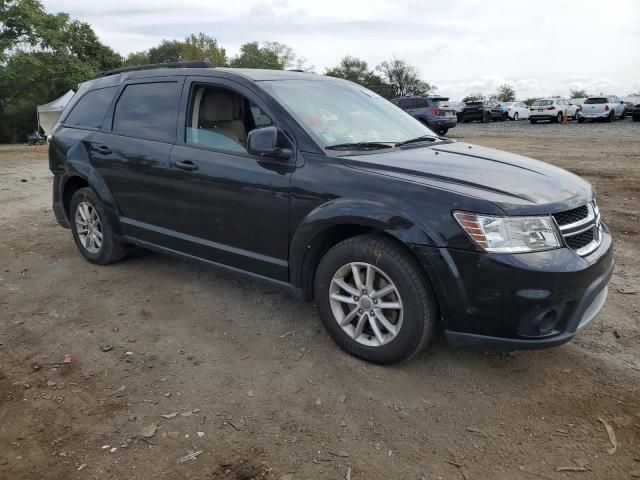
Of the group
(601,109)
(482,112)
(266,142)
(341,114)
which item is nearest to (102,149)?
(266,142)

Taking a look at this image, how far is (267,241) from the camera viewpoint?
3.65 meters

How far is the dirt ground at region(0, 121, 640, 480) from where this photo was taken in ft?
8.21

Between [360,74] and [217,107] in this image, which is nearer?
[217,107]

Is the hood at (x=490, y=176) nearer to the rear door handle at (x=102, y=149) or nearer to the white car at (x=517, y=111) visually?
the rear door handle at (x=102, y=149)

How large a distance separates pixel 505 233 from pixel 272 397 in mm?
1562

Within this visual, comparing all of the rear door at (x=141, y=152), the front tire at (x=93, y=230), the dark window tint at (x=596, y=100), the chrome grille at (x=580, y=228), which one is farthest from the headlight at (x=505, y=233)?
the dark window tint at (x=596, y=100)

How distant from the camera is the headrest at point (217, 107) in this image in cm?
398

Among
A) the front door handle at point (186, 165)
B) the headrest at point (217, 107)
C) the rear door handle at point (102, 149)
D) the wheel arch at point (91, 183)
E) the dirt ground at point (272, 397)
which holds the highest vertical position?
the headrest at point (217, 107)

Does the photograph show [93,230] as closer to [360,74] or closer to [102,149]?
[102,149]

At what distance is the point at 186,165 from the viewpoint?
4004mm

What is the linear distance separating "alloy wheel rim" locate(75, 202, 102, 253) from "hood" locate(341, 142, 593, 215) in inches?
115

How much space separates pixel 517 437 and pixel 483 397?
35 centimetres

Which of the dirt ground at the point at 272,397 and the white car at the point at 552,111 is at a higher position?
the white car at the point at 552,111

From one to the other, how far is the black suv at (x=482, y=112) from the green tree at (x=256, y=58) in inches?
1088
